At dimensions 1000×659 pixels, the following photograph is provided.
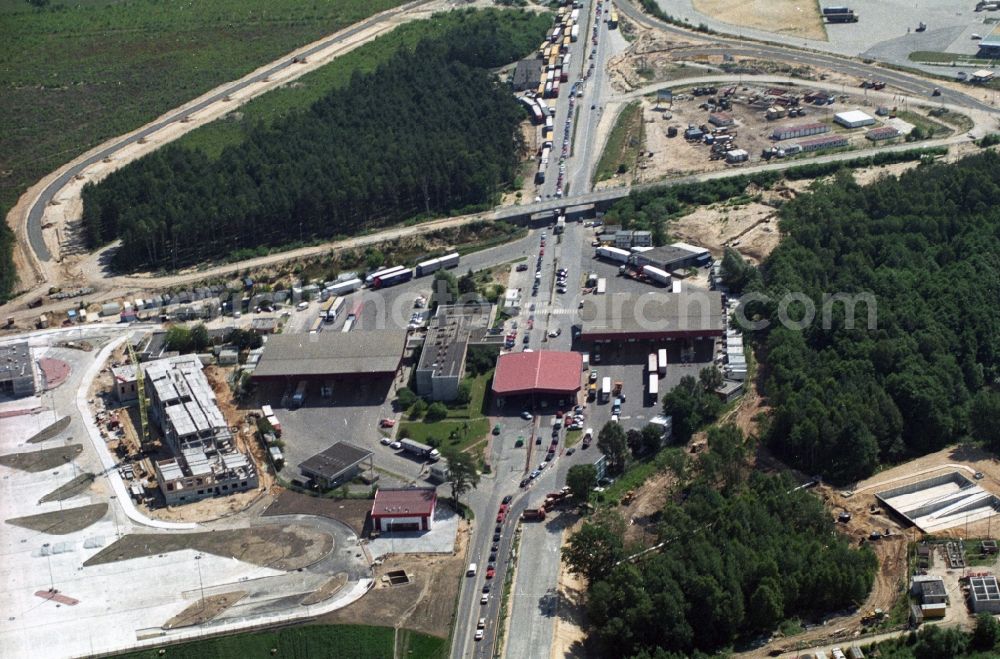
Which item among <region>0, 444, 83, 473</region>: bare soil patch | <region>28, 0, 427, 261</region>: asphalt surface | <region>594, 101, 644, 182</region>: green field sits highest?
<region>28, 0, 427, 261</region>: asphalt surface

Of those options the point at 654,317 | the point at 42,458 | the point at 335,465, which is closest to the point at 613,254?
the point at 654,317

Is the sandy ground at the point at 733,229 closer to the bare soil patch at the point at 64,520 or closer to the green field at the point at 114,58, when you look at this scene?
the bare soil patch at the point at 64,520

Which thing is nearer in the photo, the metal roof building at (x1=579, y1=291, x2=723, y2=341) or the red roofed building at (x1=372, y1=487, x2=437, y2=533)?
the red roofed building at (x1=372, y1=487, x2=437, y2=533)

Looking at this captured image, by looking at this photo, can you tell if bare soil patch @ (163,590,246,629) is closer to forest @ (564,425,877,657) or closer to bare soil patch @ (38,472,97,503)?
bare soil patch @ (38,472,97,503)

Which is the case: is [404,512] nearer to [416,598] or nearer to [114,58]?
[416,598]

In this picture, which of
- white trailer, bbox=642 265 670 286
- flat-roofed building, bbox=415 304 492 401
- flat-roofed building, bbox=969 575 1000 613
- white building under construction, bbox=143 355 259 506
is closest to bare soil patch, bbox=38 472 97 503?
white building under construction, bbox=143 355 259 506

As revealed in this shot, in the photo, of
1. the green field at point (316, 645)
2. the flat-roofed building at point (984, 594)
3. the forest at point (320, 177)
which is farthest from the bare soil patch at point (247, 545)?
the forest at point (320, 177)
